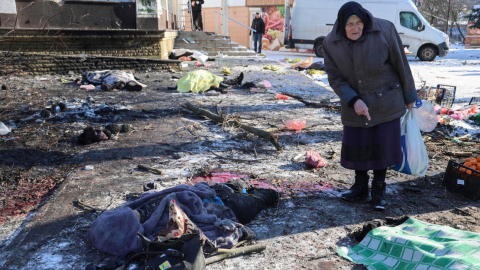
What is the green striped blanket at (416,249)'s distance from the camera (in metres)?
2.36

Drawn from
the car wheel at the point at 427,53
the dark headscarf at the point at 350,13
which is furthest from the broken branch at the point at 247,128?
the car wheel at the point at 427,53

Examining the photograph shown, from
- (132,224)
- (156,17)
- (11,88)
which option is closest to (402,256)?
(132,224)

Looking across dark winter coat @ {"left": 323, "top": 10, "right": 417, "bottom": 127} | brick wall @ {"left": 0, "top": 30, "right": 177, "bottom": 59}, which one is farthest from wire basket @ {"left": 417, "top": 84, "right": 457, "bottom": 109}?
brick wall @ {"left": 0, "top": 30, "right": 177, "bottom": 59}

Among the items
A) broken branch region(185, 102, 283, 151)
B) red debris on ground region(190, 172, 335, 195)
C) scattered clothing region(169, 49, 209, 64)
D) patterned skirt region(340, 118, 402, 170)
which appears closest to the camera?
patterned skirt region(340, 118, 402, 170)

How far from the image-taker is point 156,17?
12930 mm

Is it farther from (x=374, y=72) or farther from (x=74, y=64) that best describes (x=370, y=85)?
(x=74, y=64)

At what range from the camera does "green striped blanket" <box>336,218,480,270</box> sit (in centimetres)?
236

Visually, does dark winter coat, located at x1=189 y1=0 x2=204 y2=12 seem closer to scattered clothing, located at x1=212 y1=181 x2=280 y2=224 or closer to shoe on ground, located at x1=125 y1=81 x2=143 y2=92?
→ shoe on ground, located at x1=125 y1=81 x2=143 y2=92

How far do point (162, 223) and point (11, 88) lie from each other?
892 cm

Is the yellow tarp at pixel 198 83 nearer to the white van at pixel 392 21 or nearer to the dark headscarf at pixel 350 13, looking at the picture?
the dark headscarf at pixel 350 13

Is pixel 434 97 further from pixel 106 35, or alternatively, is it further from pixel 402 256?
pixel 106 35

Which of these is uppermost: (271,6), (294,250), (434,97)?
(271,6)

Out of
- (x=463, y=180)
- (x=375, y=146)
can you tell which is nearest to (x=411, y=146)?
(x=375, y=146)

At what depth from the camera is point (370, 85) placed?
3.27 meters
